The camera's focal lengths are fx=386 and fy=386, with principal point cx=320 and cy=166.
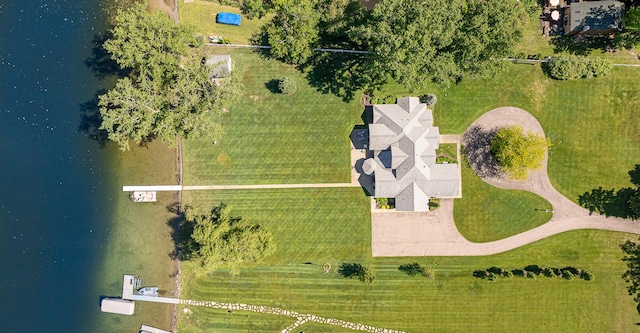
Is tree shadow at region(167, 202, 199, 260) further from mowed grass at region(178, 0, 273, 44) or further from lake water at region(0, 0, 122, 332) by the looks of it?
mowed grass at region(178, 0, 273, 44)

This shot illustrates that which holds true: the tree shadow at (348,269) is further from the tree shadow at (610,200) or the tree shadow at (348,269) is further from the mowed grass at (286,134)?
the tree shadow at (610,200)

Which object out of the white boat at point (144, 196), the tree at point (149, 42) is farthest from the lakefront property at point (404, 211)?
the tree at point (149, 42)

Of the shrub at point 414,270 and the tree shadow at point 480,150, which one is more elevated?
the tree shadow at point 480,150

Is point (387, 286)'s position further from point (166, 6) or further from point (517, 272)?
point (166, 6)

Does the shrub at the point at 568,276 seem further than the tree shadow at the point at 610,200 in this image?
No

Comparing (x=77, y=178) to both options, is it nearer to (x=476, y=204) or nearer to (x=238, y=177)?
(x=238, y=177)

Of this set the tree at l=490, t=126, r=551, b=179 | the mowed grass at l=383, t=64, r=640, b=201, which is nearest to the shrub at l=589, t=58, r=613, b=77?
the mowed grass at l=383, t=64, r=640, b=201

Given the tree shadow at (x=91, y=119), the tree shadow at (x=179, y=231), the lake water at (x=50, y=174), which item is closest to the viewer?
the tree shadow at (x=179, y=231)

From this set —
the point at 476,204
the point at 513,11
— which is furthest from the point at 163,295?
the point at 513,11
